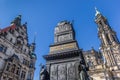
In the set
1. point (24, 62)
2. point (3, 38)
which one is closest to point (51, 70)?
point (3, 38)

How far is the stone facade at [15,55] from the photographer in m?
26.0

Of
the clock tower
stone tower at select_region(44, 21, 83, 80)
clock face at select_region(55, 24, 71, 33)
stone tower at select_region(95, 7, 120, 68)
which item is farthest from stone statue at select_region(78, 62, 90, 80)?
stone tower at select_region(95, 7, 120, 68)

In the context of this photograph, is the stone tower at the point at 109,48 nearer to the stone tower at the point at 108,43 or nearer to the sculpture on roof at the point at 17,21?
the stone tower at the point at 108,43

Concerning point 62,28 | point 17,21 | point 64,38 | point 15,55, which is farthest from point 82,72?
point 17,21

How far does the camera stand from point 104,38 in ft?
146

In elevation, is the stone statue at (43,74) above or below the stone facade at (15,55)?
below

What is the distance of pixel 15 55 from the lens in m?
28.5

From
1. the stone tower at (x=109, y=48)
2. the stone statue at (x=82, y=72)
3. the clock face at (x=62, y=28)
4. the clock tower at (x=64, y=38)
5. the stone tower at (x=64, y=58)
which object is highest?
the stone tower at (x=109, y=48)

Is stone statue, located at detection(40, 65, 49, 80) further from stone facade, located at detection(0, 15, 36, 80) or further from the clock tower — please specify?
stone facade, located at detection(0, 15, 36, 80)

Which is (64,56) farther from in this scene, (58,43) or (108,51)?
(108,51)

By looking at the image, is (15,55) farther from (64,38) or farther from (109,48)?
(109,48)

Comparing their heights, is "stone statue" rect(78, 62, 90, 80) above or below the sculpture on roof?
below

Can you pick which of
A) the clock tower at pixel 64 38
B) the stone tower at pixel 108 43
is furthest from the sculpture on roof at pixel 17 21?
the stone tower at pixel 108 43

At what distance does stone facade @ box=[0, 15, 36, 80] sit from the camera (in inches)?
1026
